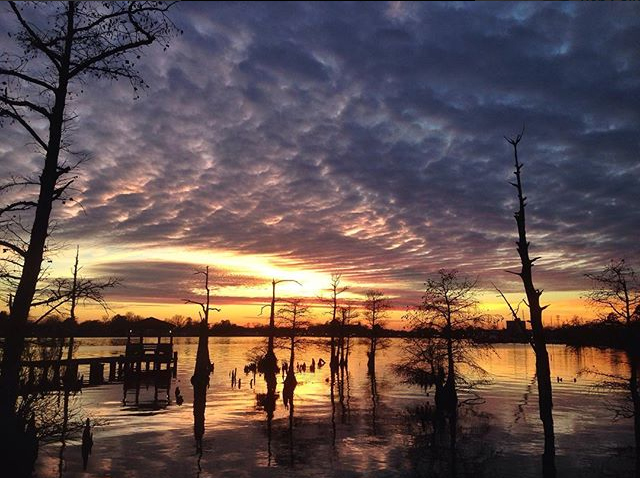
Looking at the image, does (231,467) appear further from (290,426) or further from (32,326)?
(32,326)

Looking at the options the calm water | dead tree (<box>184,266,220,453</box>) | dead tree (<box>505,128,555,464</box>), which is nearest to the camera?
dead tree (<box>505,128,555,464</box>)

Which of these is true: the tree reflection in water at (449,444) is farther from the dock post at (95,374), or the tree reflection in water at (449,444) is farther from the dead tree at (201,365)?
the dock post at (95,374)

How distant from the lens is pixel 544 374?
16078 mm

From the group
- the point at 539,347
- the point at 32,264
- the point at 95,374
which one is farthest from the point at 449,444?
the point at 95,374

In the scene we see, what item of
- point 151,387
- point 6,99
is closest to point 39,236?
point 6,99

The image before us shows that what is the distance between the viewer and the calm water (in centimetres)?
2105

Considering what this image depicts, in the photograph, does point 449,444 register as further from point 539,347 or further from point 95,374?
point 95,374

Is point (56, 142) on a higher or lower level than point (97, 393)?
higher

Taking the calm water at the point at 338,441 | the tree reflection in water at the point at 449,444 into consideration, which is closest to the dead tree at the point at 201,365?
the calm water at the point at 338,441

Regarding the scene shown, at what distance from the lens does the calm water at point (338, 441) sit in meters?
21.0

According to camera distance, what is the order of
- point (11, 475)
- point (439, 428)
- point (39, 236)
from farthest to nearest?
1. point (439, 428)
2. point (11, 475)
3. point (39, 236)

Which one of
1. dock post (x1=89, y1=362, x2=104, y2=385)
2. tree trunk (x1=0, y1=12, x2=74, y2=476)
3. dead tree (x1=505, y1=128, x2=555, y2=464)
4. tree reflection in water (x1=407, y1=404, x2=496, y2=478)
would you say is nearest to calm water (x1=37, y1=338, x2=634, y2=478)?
tree reflection in water (x1=407, y1=404, x2=496, y2=478)

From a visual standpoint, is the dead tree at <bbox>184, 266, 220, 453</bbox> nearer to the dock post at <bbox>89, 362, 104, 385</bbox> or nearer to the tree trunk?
the dock post at <bbox>89, 362, 104, 385</bbox>

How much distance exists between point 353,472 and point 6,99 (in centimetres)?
1819
